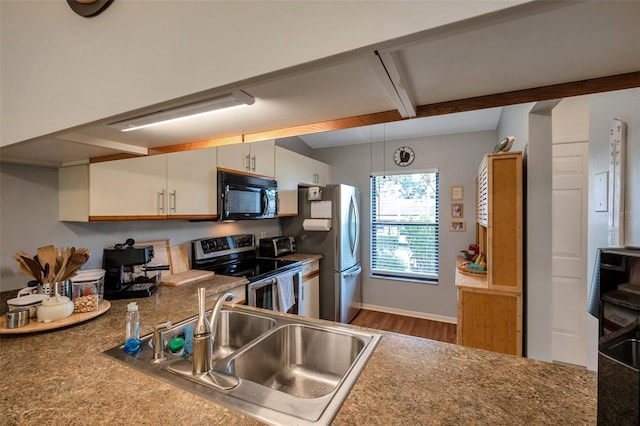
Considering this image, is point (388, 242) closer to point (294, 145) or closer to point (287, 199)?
point (287, 199)

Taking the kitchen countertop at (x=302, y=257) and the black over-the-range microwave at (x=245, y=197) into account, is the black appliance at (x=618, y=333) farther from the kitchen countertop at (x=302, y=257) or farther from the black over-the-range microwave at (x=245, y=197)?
the kitchen countertop at (x=302, y=257)

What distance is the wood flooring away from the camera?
3320 millimetres

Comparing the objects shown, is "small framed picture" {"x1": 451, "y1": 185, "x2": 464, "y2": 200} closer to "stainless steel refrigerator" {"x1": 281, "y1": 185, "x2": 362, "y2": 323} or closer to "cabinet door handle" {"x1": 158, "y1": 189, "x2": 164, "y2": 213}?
"stainless steel refrigerator" {"x1": 281, "y1": 185, "x2": 362, "y2": 323}

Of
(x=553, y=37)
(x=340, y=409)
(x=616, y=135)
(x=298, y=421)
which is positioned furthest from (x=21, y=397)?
(x=616, y=135)

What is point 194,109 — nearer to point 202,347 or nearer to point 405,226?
point 202,347

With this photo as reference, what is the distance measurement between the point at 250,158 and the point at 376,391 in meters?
2.31

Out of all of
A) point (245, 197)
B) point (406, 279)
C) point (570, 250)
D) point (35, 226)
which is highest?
point (245, 197)

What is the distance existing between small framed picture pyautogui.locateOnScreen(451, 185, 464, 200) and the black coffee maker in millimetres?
3510

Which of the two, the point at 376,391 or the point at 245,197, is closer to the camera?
the point at 376,391

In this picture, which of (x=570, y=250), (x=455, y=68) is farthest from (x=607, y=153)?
(x=455, y=68)

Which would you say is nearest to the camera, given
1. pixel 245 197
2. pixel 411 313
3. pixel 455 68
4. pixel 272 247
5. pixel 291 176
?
pixel 455 68

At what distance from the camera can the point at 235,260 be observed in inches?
114

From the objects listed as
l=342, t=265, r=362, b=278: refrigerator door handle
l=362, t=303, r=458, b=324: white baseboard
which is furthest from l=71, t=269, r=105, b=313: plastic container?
l=362, t=303, r=458, b=324: white baseboard

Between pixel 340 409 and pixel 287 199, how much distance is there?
2.73 metres
